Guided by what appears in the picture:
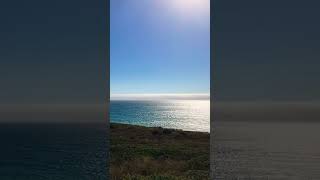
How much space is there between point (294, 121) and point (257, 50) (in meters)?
86.6

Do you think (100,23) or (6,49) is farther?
(6,49)

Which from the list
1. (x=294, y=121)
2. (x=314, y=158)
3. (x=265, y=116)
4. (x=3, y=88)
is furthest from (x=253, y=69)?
(x=265, y=116)

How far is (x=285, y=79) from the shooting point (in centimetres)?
5147

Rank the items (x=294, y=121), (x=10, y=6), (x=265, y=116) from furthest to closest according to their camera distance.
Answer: (x=265, y=116)
(x=294, y=121)
(x=10, y=6)

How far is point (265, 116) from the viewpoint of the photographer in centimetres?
14712

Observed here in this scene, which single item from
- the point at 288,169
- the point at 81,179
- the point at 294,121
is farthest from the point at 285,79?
the point at 294,121

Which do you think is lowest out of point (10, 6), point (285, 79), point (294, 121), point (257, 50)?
point (294, 121)

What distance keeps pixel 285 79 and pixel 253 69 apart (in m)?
4.09

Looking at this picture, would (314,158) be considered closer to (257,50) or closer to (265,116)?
(257,50)

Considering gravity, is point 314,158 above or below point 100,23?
below

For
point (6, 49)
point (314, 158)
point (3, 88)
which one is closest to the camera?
point (314, 158)

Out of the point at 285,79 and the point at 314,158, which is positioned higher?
the point at 285,79

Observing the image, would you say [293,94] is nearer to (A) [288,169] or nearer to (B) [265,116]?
(A) [288,169]

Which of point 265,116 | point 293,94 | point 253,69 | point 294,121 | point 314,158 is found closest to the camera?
point 314,158
